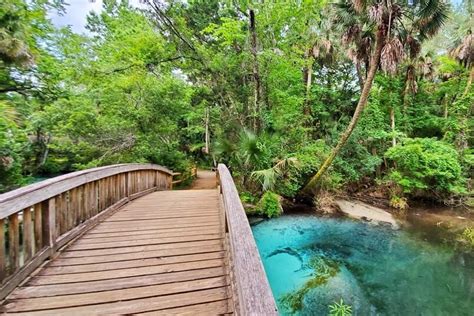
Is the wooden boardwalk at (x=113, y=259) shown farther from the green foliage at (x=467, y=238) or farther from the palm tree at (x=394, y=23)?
the green foliage at (x=467, y=238)

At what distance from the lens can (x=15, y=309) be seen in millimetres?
1826

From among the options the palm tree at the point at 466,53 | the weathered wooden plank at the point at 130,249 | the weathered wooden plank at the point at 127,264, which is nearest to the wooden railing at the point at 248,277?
the weathered wooden plank at the point at 127,264

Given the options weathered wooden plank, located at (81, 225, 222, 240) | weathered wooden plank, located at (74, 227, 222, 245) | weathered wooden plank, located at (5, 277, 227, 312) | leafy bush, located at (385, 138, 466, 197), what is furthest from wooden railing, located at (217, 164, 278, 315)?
leafy bush, located at (385, 138, 466, 197)

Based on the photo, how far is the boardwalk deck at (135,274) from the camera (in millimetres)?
1893

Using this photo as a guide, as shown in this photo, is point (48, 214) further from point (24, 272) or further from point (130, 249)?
point (130, 249)

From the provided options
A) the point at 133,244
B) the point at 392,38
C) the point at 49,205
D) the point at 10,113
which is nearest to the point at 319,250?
the point at 133,244

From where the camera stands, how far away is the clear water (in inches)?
197

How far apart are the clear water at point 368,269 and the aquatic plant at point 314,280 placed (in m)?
0.07

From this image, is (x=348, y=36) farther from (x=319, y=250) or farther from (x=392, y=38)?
(x=319, y=250)

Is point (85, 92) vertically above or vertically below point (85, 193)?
above

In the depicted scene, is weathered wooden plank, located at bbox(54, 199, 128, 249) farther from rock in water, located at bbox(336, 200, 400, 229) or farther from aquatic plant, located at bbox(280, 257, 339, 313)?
rock in water, located at bbox(336, 200, 400, 229)

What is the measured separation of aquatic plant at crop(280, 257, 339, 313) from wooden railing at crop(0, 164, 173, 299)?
3.83 m

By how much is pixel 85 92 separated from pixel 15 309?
9118 mm

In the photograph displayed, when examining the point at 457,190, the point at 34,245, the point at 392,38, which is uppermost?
the point at 392,38
